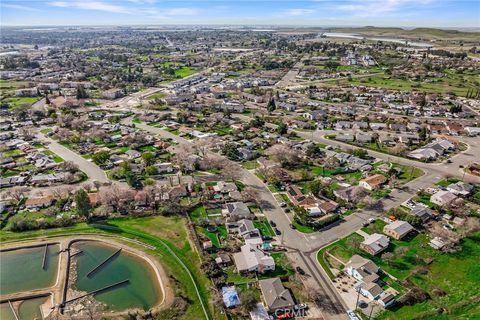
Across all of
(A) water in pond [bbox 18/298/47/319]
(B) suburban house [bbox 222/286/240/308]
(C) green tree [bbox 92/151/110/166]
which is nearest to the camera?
(A) water in pond [bbox 18/298/47/319]

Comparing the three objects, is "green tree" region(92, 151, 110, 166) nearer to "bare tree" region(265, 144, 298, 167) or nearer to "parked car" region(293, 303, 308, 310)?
"bare tree" region(265, 144, 298, 167)

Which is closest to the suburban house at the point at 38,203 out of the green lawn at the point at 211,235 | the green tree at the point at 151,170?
the green tree at the point at 151,170

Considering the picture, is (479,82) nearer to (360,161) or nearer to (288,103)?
(288,103)

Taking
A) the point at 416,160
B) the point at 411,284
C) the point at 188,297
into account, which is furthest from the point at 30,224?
the point at 416,160

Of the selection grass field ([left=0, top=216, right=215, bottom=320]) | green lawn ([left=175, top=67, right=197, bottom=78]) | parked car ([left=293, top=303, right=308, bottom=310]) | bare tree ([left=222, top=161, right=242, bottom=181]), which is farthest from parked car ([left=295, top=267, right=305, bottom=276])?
green lawn ([left=175, top=67, right=197, bottom=78])

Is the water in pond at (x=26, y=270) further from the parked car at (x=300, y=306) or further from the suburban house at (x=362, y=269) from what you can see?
the suburban house at (x=362, y=269)
